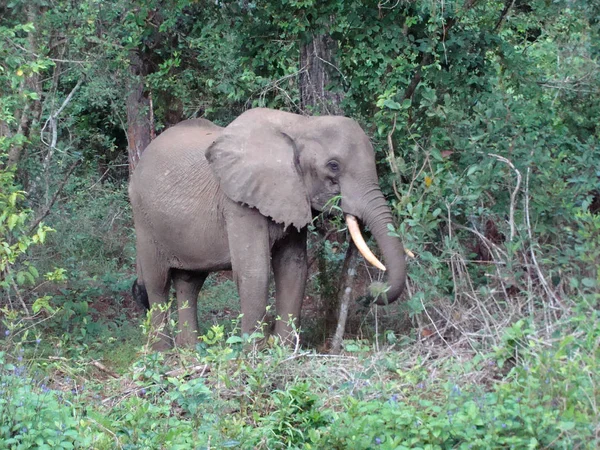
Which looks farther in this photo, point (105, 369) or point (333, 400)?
point (105, 369)

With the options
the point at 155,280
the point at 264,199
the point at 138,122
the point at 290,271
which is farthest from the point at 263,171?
the point at 138,122

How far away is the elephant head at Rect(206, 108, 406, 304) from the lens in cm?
774

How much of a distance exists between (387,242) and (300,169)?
1.05 m

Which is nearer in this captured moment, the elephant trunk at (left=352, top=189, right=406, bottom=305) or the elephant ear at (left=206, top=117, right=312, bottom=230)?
the elephant trunk at (left=352, top=189, right=406, bottom=305)

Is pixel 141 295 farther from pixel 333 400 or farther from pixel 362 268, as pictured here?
pixel 333 400

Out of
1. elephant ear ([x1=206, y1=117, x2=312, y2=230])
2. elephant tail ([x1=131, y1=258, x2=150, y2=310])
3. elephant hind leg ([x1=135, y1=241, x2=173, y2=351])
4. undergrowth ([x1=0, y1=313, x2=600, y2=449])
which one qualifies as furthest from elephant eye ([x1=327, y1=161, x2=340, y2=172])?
elephant tail ([x1=131, y1=258, x2=150, y2=310])

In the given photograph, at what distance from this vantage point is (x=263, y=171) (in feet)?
26.0

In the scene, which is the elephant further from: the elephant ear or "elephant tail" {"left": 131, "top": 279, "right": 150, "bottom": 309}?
"elephant tail" {"left": 131, "top": 279, "right": 150, "bottom": 309}

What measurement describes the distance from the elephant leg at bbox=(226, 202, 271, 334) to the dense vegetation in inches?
15.7

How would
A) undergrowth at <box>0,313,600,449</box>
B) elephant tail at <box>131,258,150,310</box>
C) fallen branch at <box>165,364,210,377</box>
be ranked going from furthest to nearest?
elephant tail at <box>131,258,150,310</box>, fallen branch at <box>165,364,210,377</box>, undergrowth at <box>0,313,600,449</box>

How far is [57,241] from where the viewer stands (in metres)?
11.8

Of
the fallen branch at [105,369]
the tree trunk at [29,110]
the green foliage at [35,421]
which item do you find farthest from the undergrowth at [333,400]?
the tree trunk at [29,110]

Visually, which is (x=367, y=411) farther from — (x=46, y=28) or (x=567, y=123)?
(x=46, y=28)

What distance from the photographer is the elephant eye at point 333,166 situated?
7820mm
